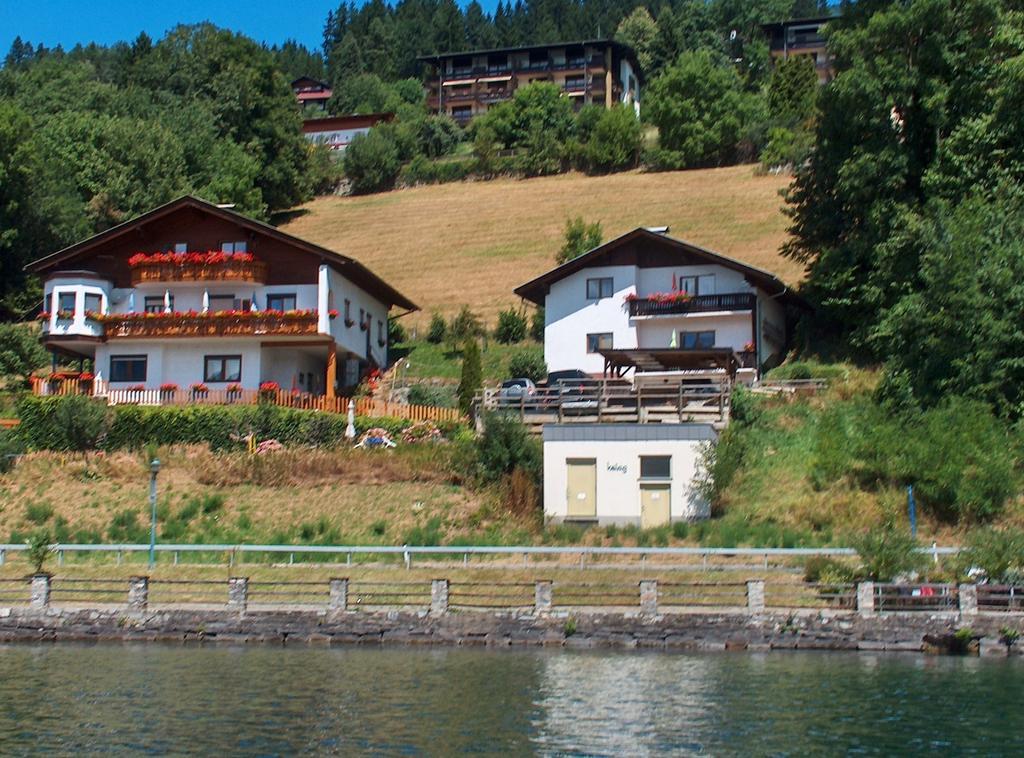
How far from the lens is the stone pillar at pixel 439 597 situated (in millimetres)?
32594

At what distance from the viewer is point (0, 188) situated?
7494cm

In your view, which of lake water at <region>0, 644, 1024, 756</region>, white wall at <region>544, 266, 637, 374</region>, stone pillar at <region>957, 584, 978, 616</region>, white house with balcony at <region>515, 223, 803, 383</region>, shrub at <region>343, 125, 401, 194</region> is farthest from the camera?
shrub at <region>343, 125, 401, 194</region>

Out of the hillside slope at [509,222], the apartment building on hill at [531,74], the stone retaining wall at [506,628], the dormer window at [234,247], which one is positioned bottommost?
the stone retaining wall at [506,628]

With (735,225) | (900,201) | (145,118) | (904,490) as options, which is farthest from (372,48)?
(904,490)

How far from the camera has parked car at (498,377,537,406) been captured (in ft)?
160

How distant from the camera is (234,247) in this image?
60.1 metres

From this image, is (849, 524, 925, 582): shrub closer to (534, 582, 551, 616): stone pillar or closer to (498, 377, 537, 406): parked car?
(534, 582, 551, 616): stone pillar

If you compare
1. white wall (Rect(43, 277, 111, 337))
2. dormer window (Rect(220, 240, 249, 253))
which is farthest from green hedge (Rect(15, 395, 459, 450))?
dormer window (Rect(220, 240, 249, 253))

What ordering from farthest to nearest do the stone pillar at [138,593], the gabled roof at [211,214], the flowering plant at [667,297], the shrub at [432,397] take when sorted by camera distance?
the gabled roof at [211,214]
the shrub at [432,397]
the flowering plant at [667,297]
the stone pillar at [138,593]

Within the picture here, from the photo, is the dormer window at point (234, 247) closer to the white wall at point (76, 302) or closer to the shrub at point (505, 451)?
the white wall at point (76, 302)

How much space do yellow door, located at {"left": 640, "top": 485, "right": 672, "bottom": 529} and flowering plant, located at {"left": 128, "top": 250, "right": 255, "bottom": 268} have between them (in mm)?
22970

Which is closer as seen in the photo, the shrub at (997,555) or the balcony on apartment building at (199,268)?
the shrub at (997,555)

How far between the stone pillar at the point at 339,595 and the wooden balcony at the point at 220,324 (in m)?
25.1

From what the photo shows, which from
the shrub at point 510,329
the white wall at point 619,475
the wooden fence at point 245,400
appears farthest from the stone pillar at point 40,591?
the shrub at point 510,329
